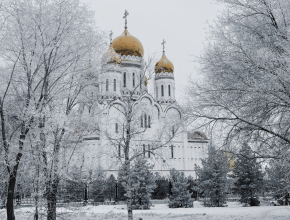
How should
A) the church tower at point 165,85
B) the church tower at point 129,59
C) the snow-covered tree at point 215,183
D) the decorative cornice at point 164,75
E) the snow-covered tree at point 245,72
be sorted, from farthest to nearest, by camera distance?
the decorative cornice at point 164,75, the church tower at point 165,85, the church tower at point 129,59, the snow-covered tree at point 215,183, the snow-covered tree at point 245,72

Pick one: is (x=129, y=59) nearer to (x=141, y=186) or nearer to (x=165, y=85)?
(x=165, y=85)

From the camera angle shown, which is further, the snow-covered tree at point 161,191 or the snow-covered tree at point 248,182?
the snow-covered tree at point 161,191

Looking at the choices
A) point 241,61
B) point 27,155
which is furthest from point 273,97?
point 27,155

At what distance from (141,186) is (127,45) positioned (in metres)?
18.6

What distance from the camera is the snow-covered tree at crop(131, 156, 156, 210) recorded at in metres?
17.3

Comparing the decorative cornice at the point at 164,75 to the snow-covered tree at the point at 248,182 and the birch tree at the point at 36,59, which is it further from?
the birch tree at the point at 36,59

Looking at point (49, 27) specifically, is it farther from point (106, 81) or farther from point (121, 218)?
point (121, 218)

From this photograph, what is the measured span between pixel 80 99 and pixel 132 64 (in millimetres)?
24390

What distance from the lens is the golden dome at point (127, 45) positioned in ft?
107

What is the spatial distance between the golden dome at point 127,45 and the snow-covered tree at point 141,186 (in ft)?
55.6

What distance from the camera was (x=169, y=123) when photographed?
797 cm

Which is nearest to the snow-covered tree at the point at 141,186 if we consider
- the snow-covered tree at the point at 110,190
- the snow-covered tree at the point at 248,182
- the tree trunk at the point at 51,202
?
the snow-covered tree at the point at 110,190

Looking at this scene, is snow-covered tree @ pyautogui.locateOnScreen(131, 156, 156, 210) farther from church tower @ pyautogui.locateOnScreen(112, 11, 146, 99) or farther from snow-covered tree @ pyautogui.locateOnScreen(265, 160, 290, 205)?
church tower @ pyautogui.locateOnScreen(112, 11, 146, 99)

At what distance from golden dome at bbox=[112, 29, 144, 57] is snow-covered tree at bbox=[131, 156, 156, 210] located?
16.9 metres
